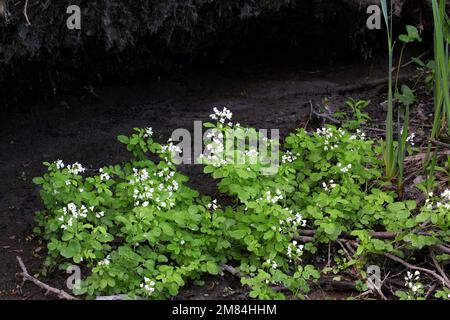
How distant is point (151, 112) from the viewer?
5.07m

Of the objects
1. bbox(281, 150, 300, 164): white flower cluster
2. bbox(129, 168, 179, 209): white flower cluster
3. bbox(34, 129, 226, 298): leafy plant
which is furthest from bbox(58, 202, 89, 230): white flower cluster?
bbox(281, 150, 300, 164): white flower cluster

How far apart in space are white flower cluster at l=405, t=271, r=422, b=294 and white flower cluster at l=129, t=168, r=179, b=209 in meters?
1.21

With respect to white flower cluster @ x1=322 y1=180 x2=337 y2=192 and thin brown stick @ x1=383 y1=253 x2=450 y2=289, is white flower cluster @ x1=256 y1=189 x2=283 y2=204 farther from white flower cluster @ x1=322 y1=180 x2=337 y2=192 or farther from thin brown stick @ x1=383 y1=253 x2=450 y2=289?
thin brown stick @ x1=383 y1=253 x2=450 y2=289

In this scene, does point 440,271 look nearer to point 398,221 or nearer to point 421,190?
point 398,221

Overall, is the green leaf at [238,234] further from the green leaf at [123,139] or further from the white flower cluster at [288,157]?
the green leaf at [123,139]

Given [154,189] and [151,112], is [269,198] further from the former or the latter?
[151,112]

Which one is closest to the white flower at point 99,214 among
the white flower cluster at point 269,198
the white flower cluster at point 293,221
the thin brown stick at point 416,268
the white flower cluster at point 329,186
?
the white flower cluster at point 269,198

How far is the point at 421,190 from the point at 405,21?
85.0 inches

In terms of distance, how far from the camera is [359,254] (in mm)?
3447

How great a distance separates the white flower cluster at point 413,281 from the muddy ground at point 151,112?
4.23 ft

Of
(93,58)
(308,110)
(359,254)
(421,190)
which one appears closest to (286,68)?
(308,110)

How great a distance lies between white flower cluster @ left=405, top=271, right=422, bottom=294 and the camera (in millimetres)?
3174

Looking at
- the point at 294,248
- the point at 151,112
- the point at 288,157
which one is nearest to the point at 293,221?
the point at 294,248

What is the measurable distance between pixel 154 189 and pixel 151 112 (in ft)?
5.40
